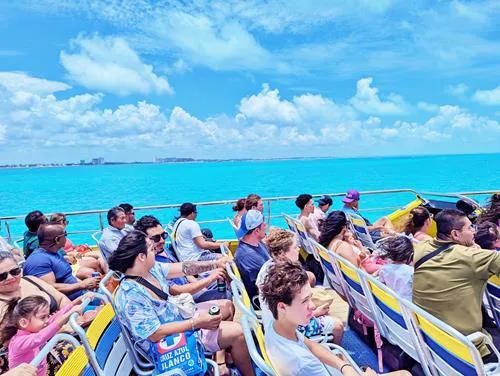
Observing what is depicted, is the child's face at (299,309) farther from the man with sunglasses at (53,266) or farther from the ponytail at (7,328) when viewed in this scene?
the man with sunglasses at (53,266)

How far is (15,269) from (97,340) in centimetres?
111

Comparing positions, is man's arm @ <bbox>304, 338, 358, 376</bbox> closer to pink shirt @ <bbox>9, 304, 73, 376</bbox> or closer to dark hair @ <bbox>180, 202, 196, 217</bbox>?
pink shirt @ <bbox>9, 304, 73, 376</bbox>

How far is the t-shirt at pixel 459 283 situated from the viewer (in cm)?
227

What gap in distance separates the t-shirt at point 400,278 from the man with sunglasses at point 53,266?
7.93 ft

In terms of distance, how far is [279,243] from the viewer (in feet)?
9.60

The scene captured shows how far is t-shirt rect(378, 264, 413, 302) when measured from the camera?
2.70 metres

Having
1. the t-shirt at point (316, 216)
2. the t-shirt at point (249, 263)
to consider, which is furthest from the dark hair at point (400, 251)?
the t-shirt at point (316, 216)

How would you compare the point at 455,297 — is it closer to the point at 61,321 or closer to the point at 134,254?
the point at 134,254

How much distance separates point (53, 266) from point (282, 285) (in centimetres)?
237

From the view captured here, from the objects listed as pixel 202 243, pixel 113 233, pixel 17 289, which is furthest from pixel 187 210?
pixel 17 289

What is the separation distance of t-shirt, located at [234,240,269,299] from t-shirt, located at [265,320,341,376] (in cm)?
123

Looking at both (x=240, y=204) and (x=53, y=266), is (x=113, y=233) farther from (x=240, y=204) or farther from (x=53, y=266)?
(x=240, y=204)

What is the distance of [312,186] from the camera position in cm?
5781

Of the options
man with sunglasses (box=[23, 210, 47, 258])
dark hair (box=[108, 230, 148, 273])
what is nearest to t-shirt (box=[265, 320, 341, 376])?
dark hair (box=[108, 230, 148, 273])
